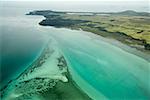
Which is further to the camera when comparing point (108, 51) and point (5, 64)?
point (108, 51)

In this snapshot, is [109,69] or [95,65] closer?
[109,69]

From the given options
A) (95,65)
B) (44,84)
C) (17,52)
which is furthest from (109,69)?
(17,52)

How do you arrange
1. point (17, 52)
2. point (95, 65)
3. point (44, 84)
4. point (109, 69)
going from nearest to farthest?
point (44, 84), point (109, 69), point (95, 65), point (17, 52)

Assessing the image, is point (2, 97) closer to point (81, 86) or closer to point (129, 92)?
point (81, 86)

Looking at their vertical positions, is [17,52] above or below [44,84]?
above

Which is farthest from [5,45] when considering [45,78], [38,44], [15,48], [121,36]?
[121,36]

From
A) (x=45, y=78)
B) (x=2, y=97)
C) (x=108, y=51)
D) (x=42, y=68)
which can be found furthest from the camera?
(x=108, y=51)

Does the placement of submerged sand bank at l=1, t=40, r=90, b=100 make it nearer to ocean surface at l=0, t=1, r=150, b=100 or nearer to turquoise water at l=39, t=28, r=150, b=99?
ocean surface at l=0, t=1, r=150, b=100

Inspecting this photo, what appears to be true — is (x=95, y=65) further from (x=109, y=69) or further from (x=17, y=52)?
(x=17, y=52)
